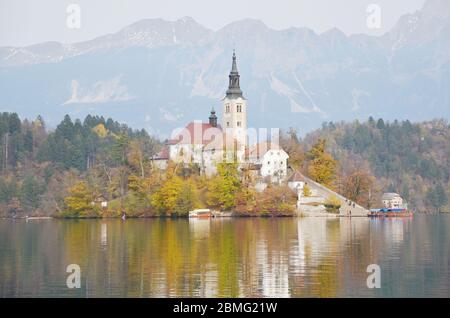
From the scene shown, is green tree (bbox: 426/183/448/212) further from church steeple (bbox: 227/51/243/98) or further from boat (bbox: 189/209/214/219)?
boat (bbox: 189/209/214/219)

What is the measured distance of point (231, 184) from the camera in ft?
365

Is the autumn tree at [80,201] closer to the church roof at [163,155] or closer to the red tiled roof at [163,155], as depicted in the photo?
the church roof at [163,155]

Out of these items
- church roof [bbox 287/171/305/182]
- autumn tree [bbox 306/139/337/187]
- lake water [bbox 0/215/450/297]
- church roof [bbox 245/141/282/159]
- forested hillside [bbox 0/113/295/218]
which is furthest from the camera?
church roof [bbox 245/141/282/159]

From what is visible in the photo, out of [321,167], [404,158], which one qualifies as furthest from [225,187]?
[404,158]

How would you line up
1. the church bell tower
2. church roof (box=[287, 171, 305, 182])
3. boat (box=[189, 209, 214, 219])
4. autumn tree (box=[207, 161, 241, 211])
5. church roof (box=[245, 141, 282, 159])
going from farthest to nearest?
the church bell tower < church roof (box=[245, 141, 282, 159]) < church roof (box=[287, 171, 305, 182]) < autumn tree (box=[207, 161, 241, 211]) < boat (box=[189, 209, 214, 219])

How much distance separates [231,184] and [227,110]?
26.6 metres

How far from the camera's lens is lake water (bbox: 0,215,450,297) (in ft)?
136

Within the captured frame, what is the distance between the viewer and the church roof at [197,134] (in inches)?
5162

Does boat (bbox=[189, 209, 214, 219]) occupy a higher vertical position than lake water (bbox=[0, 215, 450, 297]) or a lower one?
higher

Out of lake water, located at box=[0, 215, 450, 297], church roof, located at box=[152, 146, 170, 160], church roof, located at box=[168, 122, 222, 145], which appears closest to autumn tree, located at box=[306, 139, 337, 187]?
church roof, located at box=[168, 122, 222, 145]

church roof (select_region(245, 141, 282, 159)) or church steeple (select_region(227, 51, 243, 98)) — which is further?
church steeple (select_region(227, 51, 243, 98))
